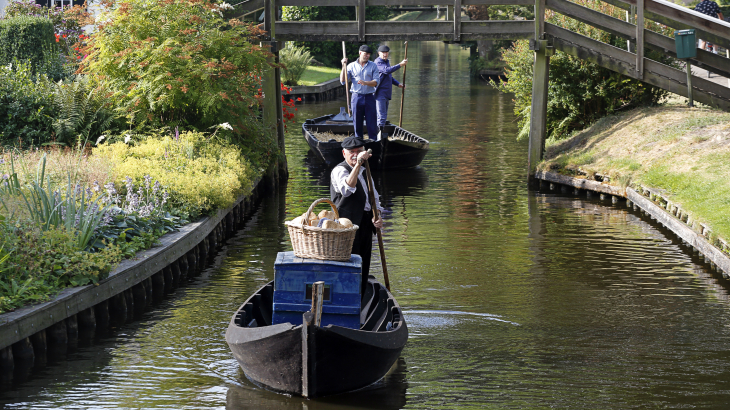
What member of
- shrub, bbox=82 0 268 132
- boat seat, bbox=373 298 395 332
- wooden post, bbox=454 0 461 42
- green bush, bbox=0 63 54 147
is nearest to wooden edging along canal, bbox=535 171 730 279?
wooden post, bbox=454 0 461 42

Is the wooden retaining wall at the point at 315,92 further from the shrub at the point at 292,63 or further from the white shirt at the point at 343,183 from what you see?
the white shirt at the point at 343,183

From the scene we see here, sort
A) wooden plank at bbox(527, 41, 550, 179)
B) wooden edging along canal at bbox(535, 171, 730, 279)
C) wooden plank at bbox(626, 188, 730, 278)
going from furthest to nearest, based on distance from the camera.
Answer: wooden plank at bbox(527, 41, 550, 179), wooden edging along canal at bbox(535, 171, 730, 279), wooden plank at bbox(626, 188, 730, 278)

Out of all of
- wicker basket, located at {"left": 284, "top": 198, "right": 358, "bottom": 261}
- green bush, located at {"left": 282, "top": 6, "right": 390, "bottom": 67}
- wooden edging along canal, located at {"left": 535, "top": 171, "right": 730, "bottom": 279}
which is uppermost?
green bush, located at {"left": 282, "top": 6, "right": 390, "bottom": 67}

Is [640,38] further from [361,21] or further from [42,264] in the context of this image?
[42,264]

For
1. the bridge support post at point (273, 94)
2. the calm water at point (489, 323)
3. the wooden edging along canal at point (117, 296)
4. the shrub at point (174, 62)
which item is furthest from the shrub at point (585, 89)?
the wooden edging along canal at point (117, 296)

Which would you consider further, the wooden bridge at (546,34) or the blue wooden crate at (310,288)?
the wooden bridge at (546,34)

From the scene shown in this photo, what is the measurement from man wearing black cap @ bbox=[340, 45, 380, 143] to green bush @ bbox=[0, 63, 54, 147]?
564 centimetres

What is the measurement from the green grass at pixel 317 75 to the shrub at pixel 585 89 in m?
21.0

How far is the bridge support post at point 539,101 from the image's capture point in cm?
1702

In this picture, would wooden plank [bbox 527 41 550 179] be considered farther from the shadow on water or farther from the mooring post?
the shadow on water

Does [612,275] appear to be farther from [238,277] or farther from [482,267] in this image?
[238,277]

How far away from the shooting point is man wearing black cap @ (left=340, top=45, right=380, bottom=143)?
56.3 feet

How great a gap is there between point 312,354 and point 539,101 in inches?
466

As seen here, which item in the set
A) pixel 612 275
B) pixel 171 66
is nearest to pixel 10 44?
pixel 171 66
